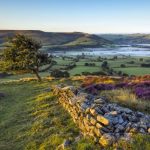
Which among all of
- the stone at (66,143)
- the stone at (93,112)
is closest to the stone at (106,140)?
the stone at (66,143)

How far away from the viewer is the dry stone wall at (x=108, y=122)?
12.1 meters

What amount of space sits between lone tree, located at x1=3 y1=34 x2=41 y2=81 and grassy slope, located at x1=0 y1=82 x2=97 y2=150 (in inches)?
777

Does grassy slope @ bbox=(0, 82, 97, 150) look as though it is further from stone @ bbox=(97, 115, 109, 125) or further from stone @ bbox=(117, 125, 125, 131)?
stone @ bbox=(117, 125, 125, 131)

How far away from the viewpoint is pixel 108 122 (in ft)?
41.9

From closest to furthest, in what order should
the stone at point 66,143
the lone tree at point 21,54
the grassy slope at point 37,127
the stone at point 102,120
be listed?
the stone at point 102,120 → the stone at point 66,143 → the grassy slope at point 37,127 → the lone tree at point 21,54

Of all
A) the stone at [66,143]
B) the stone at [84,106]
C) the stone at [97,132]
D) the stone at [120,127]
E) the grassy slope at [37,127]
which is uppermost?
the stone at [120,127]

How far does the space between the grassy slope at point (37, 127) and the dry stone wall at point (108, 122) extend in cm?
54

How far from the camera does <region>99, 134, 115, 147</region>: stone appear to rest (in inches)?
465

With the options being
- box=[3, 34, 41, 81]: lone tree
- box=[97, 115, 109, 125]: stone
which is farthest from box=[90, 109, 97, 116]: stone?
box=[3, 34, 41, 81]: lone tree

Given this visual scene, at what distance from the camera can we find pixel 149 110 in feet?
54.2

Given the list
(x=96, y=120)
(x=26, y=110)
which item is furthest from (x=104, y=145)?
(x=26, y=110)

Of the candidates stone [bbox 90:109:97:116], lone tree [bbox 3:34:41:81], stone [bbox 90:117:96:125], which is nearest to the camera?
stone [bbox 90:117:96:125]

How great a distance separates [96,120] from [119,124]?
1.08 m

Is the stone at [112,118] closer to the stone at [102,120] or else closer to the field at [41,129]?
the stone at [102,120]
